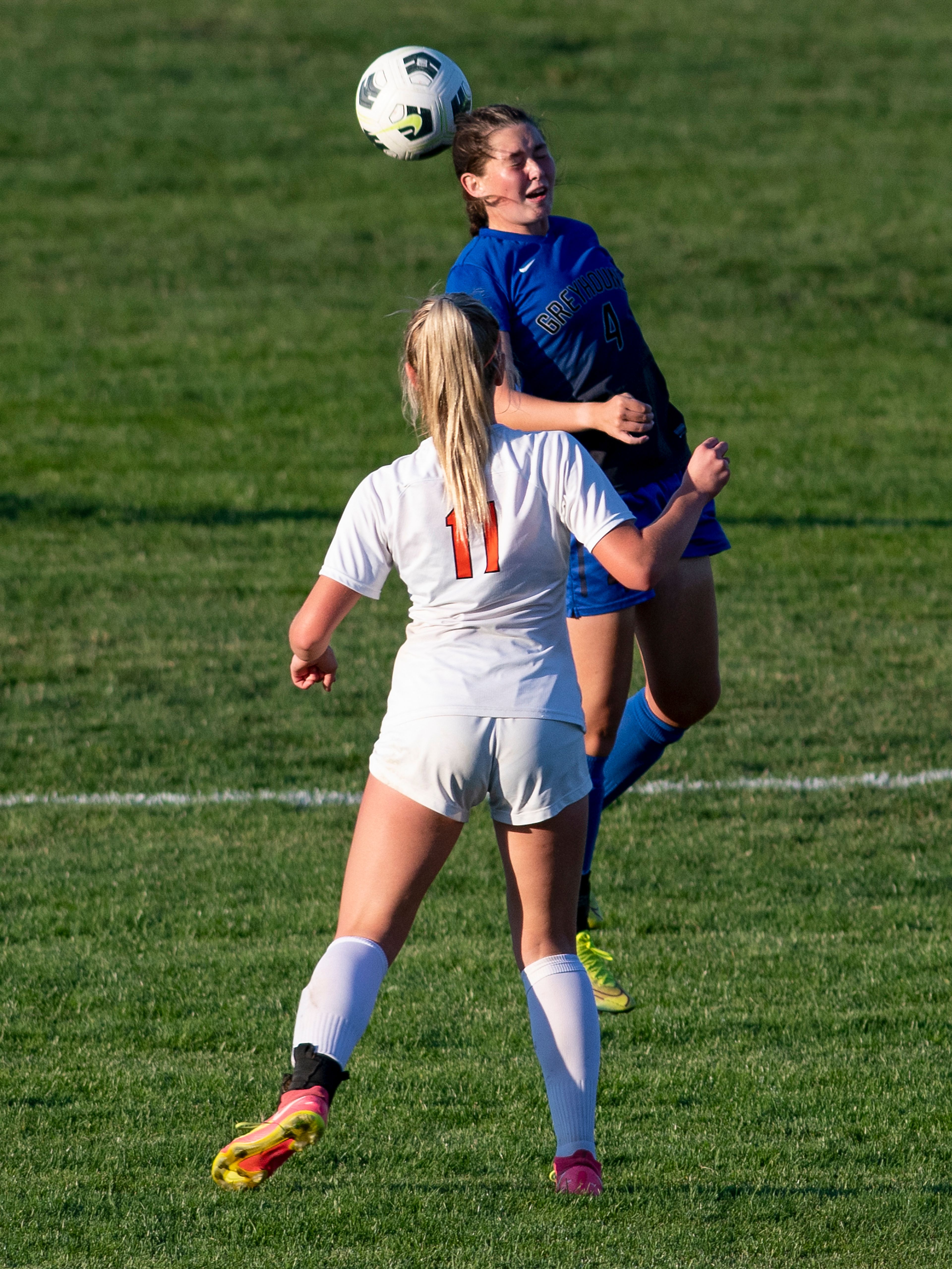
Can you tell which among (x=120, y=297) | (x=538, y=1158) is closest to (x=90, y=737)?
(x=538, y=1158)

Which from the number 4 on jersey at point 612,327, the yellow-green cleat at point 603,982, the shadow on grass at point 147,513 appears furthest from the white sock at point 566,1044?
the shadow on grass at point 147,513

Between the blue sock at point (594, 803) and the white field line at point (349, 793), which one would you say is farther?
the white field line at point (349, 793)

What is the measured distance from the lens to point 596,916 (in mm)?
5797

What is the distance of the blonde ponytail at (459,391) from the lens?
370 cm

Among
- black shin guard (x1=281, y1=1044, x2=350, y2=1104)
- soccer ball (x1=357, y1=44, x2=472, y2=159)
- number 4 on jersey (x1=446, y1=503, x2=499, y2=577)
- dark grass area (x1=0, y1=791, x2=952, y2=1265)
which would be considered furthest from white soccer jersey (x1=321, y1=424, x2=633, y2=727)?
soccer ball (x1=357, y1=44, x2=472, y2=159)

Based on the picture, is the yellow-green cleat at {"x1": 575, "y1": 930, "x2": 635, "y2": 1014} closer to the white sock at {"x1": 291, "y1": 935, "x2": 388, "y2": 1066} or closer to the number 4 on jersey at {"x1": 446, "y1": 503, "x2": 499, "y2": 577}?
the white sock at {"x1": 291, "y1": 935, "x2": 388, "y2": 1066}

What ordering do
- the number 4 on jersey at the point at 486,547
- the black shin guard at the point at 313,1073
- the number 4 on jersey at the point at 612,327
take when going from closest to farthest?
the black shin guard at the point at 313,1073, the number 4 on jersey at the point at 486,547, the number 4 on jersey at the point at 612,327

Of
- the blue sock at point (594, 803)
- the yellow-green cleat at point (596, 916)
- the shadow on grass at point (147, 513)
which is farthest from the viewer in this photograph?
the shadow on grass at point (147, 513)

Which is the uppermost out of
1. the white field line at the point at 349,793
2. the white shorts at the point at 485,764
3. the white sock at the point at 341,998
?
the white shorts at the point at 485,764

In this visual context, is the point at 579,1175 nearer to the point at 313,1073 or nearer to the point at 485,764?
the point at 313,1073

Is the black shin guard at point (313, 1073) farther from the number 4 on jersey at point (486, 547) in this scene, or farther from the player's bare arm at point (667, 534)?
the player's bare arm at point (667, 534)

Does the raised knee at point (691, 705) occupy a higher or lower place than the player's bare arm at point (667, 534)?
lower

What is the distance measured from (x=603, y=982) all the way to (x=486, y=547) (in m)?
2.08

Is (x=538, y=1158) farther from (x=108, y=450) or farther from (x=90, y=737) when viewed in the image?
(x=108, y=450)
